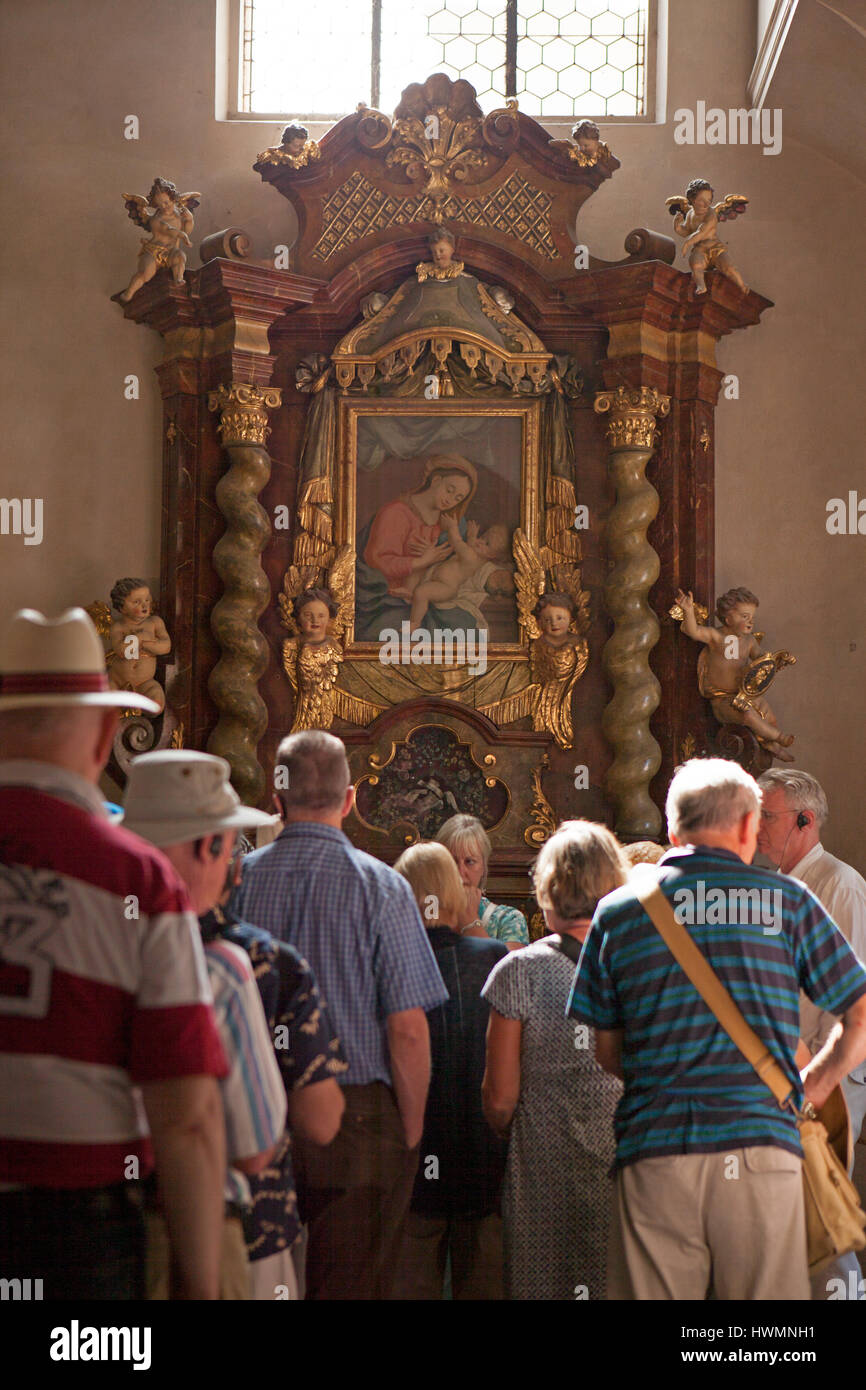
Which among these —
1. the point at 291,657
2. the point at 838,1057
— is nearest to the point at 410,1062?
the point at 838,1057

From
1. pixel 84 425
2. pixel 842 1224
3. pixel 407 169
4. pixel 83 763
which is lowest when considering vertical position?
pixel 842 1224

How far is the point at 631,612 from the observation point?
719 centimetres

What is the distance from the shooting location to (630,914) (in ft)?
9.72

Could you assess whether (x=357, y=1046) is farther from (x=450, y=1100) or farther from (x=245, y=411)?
(x=245, y=411)

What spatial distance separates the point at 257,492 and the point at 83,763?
540 cm

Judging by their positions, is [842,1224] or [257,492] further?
[257,492]

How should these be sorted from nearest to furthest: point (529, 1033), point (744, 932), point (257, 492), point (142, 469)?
1. point (744, 932)
2. point (529, 1033)
3. point (257, 492)
4. point (142, 469)

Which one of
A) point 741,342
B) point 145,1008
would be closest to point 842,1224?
point 145,1008

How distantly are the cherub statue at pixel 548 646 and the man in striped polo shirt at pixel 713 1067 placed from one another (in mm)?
4323

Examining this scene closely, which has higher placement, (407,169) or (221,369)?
(407,169)

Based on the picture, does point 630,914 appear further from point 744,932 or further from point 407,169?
point 407,169

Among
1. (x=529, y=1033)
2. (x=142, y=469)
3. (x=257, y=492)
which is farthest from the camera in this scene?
(x=142, y=469)

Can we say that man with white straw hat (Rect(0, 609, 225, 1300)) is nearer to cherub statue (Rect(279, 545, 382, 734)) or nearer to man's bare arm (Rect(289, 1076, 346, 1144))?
man's bare arm (Rect(289, 1076, 346, 1144))

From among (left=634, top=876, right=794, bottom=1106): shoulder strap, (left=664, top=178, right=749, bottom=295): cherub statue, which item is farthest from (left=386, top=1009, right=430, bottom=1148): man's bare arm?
(left=664, top=178, right=749, bottom=295): cherub statue
